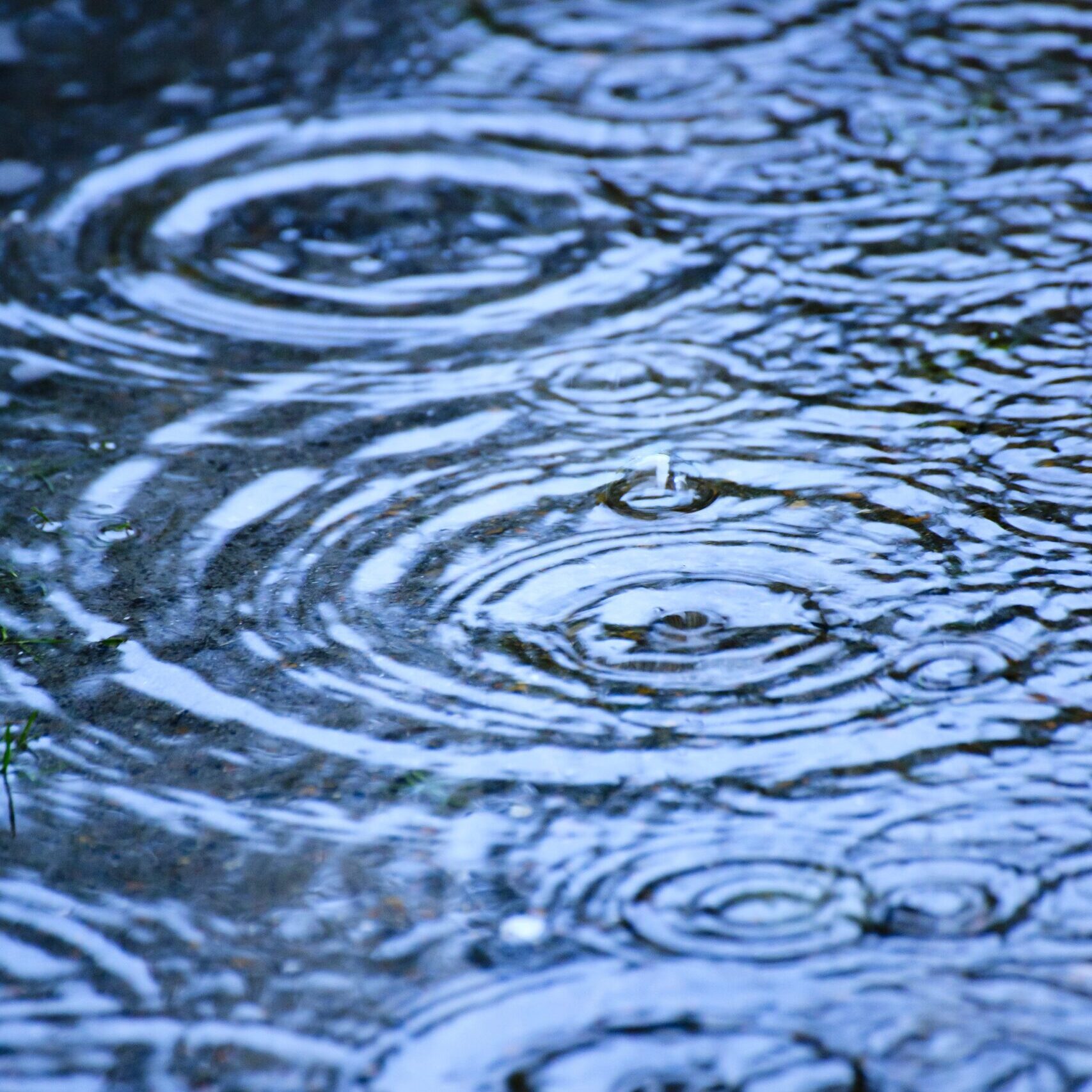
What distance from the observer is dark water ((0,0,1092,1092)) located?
5.76ft

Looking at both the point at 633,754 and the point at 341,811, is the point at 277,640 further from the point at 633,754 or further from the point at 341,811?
the point at 633,754

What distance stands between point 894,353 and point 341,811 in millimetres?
1811

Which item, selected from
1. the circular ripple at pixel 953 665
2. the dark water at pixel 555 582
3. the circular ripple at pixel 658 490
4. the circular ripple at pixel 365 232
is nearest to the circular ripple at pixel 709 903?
the dark water at pixel 555 582

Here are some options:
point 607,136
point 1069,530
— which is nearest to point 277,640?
point 1069,530

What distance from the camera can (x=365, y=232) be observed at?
3859 mm

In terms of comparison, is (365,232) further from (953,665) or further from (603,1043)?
(603,1043)

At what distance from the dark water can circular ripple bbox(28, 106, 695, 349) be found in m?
0.02

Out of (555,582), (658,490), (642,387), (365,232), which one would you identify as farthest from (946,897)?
(365,232)

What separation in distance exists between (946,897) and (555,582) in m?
0.96

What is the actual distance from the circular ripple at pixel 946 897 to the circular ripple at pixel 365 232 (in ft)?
6.21

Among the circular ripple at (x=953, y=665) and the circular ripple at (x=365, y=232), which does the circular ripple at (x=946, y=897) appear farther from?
the circular ripple at (x=365, y=232)

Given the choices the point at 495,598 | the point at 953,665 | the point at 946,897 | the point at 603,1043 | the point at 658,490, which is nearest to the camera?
the point at 603,1043

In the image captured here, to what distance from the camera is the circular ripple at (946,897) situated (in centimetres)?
180

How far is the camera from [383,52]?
494cm
